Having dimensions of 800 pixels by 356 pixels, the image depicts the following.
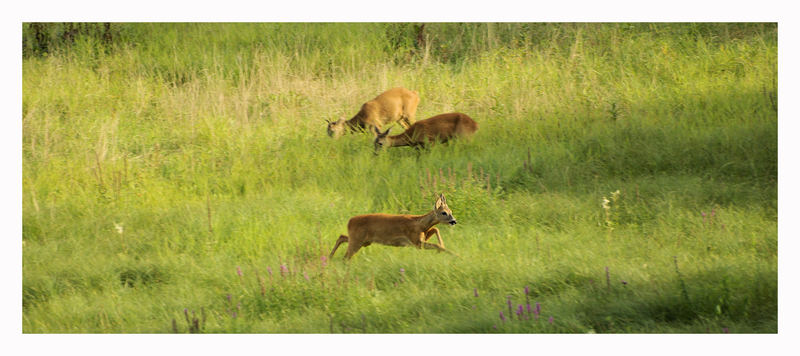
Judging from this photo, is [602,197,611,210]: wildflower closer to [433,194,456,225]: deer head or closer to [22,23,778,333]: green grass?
[22,23,778,333]: green grass

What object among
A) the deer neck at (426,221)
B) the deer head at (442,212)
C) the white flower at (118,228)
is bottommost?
the white flower at (118,228)

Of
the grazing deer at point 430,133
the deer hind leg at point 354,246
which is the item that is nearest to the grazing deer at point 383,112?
the grazing deer at point 430,133

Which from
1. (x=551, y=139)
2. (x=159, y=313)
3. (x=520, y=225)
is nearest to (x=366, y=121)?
(x=551, y=139)

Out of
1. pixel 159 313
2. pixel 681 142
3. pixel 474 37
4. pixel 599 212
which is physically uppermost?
pixel 474 37

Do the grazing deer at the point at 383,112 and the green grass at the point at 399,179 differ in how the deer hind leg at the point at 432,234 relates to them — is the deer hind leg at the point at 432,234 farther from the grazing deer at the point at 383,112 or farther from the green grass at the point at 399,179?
the grazing deer at the point at 383,112

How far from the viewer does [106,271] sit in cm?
694

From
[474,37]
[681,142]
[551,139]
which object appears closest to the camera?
[681,142]

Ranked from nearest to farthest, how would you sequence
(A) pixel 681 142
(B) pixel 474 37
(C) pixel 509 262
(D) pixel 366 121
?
1. (C) pixel 509 262
2. (A) pixel 681 142
3. (D) pixel 366 121
4. (B) pixel 474 37

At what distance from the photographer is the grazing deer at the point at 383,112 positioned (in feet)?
33.9

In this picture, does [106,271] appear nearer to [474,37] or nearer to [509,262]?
[509,262]

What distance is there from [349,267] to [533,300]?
150 cm

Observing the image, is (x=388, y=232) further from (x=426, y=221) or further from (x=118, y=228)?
(x=118, y=228)

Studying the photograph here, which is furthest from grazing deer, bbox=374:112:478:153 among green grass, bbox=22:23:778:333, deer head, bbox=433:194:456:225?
deer head, bbox=433:194:456:225

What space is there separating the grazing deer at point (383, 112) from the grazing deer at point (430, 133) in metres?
0.75
